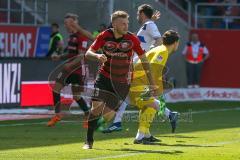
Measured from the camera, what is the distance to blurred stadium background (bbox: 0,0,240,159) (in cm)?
2123

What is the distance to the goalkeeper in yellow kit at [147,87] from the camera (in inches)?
565

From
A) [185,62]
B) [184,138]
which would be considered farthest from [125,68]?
[185,62]

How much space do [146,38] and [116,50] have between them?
10.4ft

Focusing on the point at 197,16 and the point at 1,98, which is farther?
the point at 197,16

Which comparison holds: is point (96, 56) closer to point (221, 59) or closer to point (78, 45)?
point (78, 45)

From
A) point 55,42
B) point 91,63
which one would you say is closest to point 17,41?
point 55,42

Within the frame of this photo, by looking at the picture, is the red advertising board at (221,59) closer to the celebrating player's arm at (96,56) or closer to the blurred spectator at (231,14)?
the blurred spectator at (231,14)

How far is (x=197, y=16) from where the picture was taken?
31078 millimetres

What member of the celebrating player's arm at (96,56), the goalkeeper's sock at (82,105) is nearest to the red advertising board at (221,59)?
the goalkeeper's sock at (82,105)

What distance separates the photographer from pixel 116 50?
13586 millimetres

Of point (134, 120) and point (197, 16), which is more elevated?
point (197, 16)

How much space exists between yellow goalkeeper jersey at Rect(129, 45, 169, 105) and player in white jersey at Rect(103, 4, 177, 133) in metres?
0.78

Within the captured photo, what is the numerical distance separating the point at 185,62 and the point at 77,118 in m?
11.1

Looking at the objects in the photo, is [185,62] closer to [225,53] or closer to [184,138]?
[225,53]
